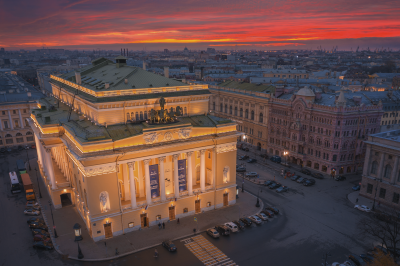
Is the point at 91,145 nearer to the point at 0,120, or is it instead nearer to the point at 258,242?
the point at 258,242

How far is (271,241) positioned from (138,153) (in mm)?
28637

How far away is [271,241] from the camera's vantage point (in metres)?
53.4

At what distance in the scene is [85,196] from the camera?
5397 centimetres

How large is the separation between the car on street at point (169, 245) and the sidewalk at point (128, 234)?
68.8 inches

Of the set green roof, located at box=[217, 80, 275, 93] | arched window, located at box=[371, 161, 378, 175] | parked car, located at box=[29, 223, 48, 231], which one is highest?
green roof, located at box=[217, 80, 275, 93]

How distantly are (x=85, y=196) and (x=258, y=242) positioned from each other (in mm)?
32158

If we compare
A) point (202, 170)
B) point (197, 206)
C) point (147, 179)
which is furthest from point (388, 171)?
point (147, 179)

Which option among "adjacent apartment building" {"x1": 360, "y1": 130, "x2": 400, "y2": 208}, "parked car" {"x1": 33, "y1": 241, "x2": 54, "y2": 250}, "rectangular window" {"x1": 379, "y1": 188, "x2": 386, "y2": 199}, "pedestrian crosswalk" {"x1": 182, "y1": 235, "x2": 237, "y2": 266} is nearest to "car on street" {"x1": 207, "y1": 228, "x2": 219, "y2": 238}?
"pedestrian crosswalk" {"x1": 182, "y1": 235, "x2": 237, "y2": 266}

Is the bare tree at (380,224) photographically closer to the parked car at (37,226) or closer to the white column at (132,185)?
the white column at (132,185)

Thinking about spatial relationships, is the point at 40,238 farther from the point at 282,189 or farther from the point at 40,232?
the point at 282,189

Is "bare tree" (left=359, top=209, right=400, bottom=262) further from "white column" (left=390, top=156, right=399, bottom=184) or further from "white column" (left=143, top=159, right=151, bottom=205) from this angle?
"white column" (left=143, top=159, right=151, bottom=205)

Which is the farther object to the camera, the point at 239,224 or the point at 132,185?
the point at 239,224

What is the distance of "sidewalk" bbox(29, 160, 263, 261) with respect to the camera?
50531 millimetres

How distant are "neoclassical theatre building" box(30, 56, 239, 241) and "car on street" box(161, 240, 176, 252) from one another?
24.0 ft
